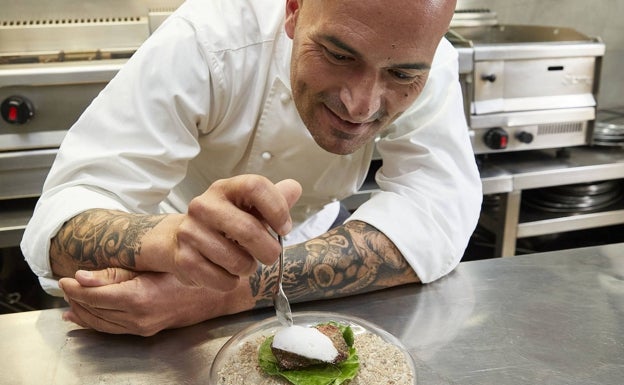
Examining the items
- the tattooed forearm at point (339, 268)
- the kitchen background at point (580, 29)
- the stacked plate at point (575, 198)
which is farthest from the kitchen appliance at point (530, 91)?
the tattooed forearm at point (339, 268)

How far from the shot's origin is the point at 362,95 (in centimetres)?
112

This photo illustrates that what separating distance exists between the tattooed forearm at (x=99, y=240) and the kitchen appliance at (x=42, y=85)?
3.45 feet

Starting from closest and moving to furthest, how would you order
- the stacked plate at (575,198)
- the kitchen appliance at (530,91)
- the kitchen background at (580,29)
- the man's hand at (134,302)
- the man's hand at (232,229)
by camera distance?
the man's hand at (232,229) → the man's hand at (134,302) → the kitchen appliance at (530,91) → the stacked plate at (575,198) → the kitchen background at (580,29)

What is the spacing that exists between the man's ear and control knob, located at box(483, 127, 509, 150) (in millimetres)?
1404

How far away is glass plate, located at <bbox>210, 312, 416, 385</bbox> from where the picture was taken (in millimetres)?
912

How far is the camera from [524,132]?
253cm

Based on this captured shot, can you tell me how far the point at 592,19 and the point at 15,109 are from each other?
2.87m

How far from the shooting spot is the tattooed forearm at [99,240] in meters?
1.11

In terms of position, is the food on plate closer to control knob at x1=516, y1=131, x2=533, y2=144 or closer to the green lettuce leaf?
the green lettuce leaf

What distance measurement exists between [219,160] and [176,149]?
256 mm

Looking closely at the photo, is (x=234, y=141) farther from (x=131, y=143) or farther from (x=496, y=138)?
(x=496, y=138)

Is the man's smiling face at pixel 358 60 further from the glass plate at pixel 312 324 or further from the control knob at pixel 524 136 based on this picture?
the control knob at pixel 524 136

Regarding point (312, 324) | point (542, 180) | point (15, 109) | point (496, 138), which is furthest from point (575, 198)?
point (15, 109)

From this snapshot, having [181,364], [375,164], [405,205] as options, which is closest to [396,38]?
[405,205]
